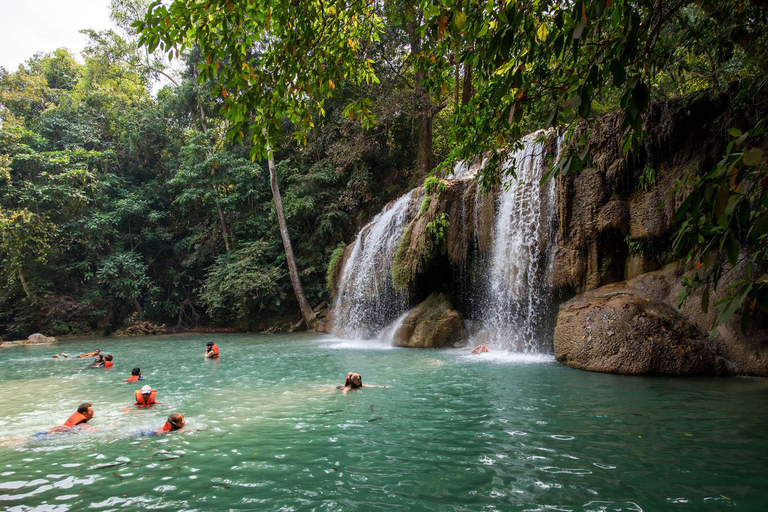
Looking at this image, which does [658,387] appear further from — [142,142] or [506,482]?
[142,142]

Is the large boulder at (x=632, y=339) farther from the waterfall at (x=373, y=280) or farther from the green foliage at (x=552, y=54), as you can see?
the waterfall at (x=373, y=280)

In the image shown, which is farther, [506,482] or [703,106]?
[703,106]

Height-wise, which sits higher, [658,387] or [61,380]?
[658,387]

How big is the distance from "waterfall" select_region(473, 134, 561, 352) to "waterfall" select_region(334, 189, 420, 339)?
330 centimetres

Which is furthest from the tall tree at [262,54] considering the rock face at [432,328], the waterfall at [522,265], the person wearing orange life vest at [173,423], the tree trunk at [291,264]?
the tree trunk at [291,264]

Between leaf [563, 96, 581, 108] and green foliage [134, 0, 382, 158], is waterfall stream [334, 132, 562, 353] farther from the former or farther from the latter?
leaf [563, 96, 581, 108]

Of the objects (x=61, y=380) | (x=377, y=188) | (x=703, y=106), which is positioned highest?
(x=377, y=188)

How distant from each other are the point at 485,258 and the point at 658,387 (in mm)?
6174

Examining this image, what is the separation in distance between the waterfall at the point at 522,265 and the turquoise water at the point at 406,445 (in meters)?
2.79

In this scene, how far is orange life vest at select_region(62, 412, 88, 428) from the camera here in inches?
214

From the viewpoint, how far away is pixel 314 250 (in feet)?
66.7

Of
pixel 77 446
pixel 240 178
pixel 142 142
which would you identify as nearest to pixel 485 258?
pixel 77 446

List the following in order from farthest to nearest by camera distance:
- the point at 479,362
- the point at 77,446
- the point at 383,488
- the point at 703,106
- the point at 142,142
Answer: the point at 142,142, the point at 479,362, the point at 703,106, the point at 77,446, the point at 383,488

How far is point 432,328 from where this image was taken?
12.3m
